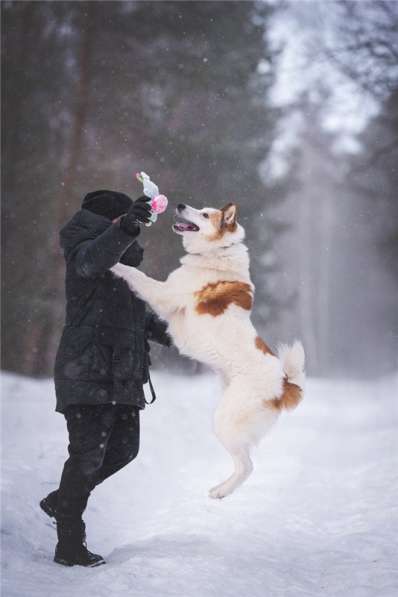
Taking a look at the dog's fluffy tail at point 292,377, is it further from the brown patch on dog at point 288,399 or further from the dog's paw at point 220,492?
the dog's paw at point 220,492

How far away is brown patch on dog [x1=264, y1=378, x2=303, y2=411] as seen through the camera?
3.22m

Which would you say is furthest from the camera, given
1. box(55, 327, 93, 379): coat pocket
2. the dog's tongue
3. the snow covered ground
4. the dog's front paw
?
the dog's tongue

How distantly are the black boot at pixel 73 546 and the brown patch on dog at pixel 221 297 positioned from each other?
126 centimetres

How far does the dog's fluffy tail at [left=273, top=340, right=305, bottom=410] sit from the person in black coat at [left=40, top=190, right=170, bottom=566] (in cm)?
74

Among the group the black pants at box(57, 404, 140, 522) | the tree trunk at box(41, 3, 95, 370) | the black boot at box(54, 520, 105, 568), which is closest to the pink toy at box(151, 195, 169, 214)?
the black pants at box(57, 404, 140, 522)

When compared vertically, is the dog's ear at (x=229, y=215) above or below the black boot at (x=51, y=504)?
above

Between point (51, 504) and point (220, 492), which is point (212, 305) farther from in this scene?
point (51, 504)

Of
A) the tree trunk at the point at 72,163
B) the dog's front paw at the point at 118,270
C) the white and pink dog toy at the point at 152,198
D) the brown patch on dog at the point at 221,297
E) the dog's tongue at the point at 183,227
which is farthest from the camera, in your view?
the tree trunk at the point at 72,163

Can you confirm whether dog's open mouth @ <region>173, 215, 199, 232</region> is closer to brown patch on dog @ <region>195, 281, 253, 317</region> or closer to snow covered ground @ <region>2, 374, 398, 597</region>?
brown patch on dog @ <region>195, 281, 253, 317</region>

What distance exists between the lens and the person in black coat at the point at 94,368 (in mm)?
2867

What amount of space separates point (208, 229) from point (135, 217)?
0.92m

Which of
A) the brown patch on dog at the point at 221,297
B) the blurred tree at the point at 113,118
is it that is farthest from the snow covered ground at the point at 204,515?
the blurred tree at the point at 113,118

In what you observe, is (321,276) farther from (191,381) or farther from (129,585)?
(129,585)

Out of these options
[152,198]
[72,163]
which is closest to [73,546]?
[152,198]
